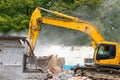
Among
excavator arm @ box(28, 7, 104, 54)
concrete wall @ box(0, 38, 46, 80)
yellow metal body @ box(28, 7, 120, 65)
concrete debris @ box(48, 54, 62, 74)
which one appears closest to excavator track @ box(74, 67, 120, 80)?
yellow metal body @ box(28, 7, 120, 65)

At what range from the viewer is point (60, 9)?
139 ft

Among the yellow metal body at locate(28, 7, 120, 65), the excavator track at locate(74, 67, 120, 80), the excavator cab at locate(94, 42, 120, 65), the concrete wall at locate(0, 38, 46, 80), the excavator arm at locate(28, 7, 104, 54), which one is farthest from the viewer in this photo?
the excavator arm at locate(28, 7, 104, 54)

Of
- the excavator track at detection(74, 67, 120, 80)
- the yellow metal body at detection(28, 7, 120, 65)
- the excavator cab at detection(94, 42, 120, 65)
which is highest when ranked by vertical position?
the yellow metal body at detection(28, 7, 120, 65)

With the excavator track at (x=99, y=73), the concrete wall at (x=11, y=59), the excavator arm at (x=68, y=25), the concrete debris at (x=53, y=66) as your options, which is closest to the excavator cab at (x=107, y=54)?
the excavator track at (x=99, y=73)

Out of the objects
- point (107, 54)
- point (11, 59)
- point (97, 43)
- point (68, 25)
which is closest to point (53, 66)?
point (68, 25)

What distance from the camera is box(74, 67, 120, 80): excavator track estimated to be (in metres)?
23.6

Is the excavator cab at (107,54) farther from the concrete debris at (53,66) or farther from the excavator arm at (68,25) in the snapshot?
the concrete debris at (53,66)

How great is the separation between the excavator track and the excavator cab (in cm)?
41

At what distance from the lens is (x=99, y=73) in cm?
2425

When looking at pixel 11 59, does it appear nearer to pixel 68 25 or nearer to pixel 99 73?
pixel 99 73

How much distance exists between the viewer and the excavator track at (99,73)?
23578 mm

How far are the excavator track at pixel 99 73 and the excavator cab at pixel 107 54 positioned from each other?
0.41 meters

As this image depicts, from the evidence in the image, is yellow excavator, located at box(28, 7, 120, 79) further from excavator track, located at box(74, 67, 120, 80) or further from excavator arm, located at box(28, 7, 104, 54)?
excavator track, located at box(74, 67, 120, 80)

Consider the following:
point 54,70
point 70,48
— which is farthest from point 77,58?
point 54,70
